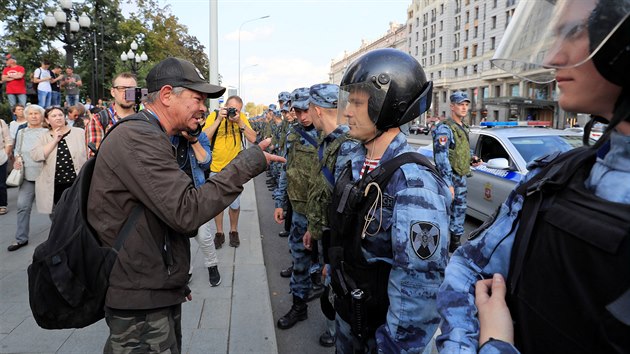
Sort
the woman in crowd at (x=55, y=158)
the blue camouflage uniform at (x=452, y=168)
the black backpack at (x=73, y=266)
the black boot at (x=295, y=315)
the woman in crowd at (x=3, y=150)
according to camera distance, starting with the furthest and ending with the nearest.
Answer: the woman in crowd at (x=3, y=150), the blue camouflage uniform at (x=452, y=168), the woman in crowd at (x=55, y=158), the black boot at (x=295, y=315), the black backpack at (x=73, y=266)

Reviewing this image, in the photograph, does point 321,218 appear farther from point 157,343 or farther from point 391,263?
point 157,343

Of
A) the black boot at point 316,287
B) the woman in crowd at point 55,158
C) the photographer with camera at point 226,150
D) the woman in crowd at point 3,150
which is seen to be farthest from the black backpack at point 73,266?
the woman in crowd at point 3,150

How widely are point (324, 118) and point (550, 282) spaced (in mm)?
2677

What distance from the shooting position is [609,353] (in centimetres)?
78

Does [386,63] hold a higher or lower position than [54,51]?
lower

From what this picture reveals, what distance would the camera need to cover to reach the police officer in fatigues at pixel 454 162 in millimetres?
5750

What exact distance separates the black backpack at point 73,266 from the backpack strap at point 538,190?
156cm

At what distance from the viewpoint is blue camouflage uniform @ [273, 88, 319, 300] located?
3.86m

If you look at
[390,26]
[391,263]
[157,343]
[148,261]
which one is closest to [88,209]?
[148,261]

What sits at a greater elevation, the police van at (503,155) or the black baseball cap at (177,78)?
the black baseball cap at (177,78)

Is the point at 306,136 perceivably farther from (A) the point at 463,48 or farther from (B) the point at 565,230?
(A) the point at 463,48

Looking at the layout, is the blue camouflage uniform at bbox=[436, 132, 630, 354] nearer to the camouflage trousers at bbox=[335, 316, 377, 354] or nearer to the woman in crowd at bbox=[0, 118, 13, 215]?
the camouflage trousers at bbox=[335, 316, 377, 354]

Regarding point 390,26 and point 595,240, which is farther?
point 390,26

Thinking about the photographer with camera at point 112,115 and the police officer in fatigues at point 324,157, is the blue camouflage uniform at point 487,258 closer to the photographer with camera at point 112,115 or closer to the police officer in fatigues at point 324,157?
the police officer in fatigues at point 324,157
